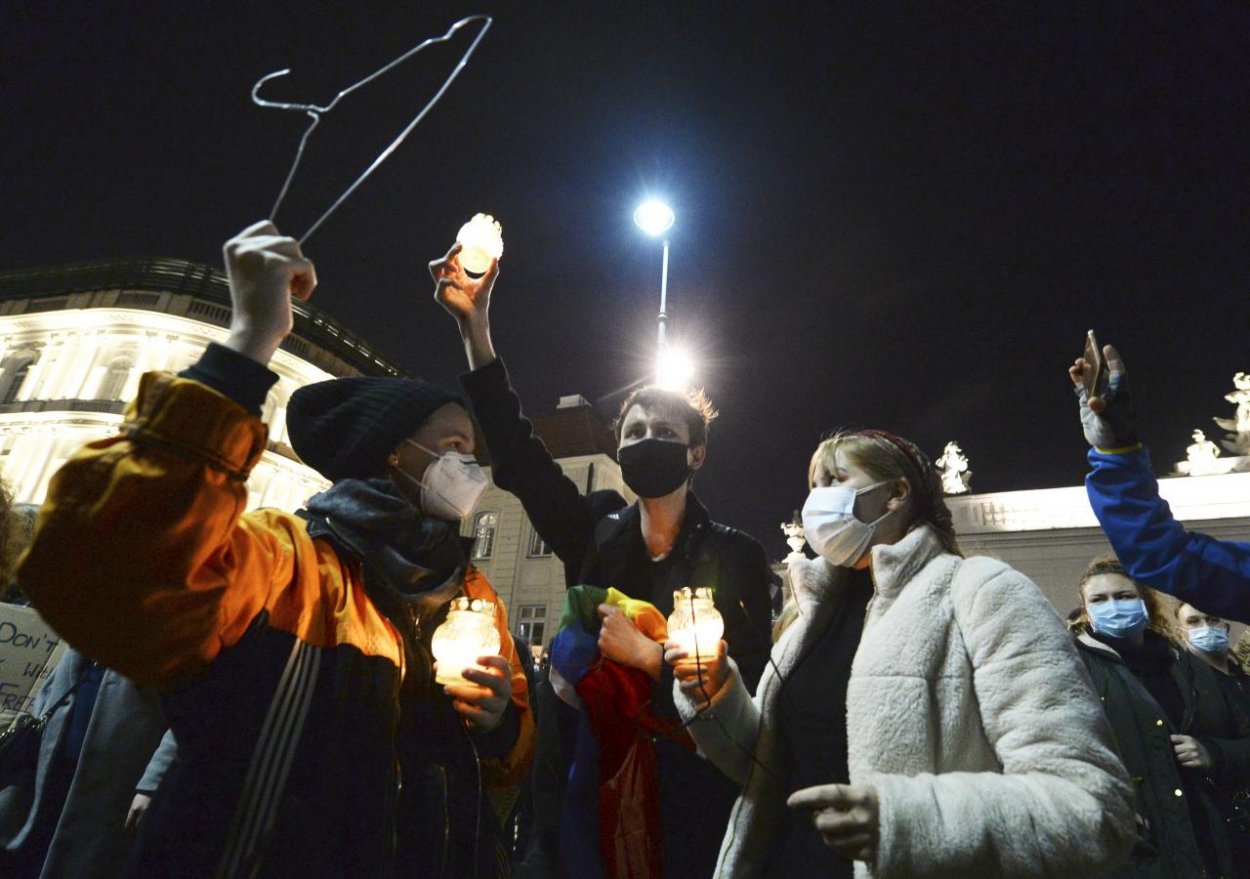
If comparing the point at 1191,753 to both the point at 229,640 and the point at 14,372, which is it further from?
the point at 14,372

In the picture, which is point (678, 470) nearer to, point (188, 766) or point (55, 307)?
point (188, 766)

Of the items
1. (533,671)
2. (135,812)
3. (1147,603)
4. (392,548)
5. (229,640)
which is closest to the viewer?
(229,640)

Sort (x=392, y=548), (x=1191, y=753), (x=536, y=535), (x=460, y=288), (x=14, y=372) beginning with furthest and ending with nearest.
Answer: (x=14, y=372) < (x=536, y=535) < (x=1191, y=753) < (x=460, y=288) < (x=392, y=548)

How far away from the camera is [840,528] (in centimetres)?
239

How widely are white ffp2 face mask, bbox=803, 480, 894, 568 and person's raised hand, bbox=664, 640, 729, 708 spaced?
0.54 m

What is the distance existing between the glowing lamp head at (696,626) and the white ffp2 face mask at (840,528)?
489 millimetres

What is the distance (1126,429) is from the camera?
3303mm

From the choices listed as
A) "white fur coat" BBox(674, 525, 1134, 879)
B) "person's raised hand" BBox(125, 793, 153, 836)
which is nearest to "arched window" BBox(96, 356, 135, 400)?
"person's raised hand" BBox(125, 793, 153, 836)

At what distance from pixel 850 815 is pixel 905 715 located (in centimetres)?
36

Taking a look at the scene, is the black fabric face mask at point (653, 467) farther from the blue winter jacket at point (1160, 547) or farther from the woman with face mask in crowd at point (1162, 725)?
the woman with face mask in crowd at point (1162, 725)

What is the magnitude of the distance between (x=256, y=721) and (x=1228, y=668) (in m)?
6.49

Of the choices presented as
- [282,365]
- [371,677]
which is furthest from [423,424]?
[282,365]

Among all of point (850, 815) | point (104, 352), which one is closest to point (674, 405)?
point (850, 815)

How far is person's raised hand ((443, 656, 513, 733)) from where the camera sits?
187cm
